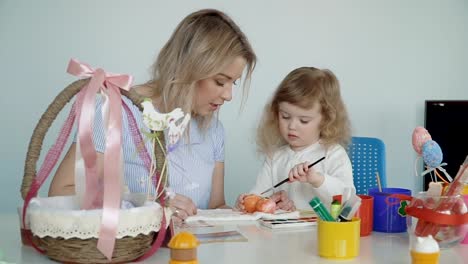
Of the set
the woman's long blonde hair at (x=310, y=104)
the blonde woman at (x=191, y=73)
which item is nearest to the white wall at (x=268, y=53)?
the woman's long blonde hair at (x=310, y=104)

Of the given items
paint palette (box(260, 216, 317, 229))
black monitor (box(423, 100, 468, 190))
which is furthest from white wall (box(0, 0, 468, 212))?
paint palette (box(260, 216, 317, 229))

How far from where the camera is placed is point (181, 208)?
5.39 feet

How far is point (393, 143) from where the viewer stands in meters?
3.17

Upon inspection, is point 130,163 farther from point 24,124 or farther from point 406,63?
point 406,63

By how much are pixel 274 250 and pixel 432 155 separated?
413 mm

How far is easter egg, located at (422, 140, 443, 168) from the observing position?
139cm

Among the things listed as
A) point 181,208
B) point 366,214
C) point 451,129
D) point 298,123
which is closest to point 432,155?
point 366,214

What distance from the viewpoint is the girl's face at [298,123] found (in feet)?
7.29

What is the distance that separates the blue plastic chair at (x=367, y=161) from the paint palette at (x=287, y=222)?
33.0 inches

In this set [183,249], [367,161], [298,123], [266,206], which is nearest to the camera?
[183,249]

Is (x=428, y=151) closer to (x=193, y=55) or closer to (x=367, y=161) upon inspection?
(x=193, y=55)

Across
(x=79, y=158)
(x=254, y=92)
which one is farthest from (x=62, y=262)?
(x=254, y=92)

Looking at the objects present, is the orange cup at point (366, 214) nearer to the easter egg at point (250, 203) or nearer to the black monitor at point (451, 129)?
the easter egg at point (250, 203)

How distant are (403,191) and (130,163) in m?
0.81
